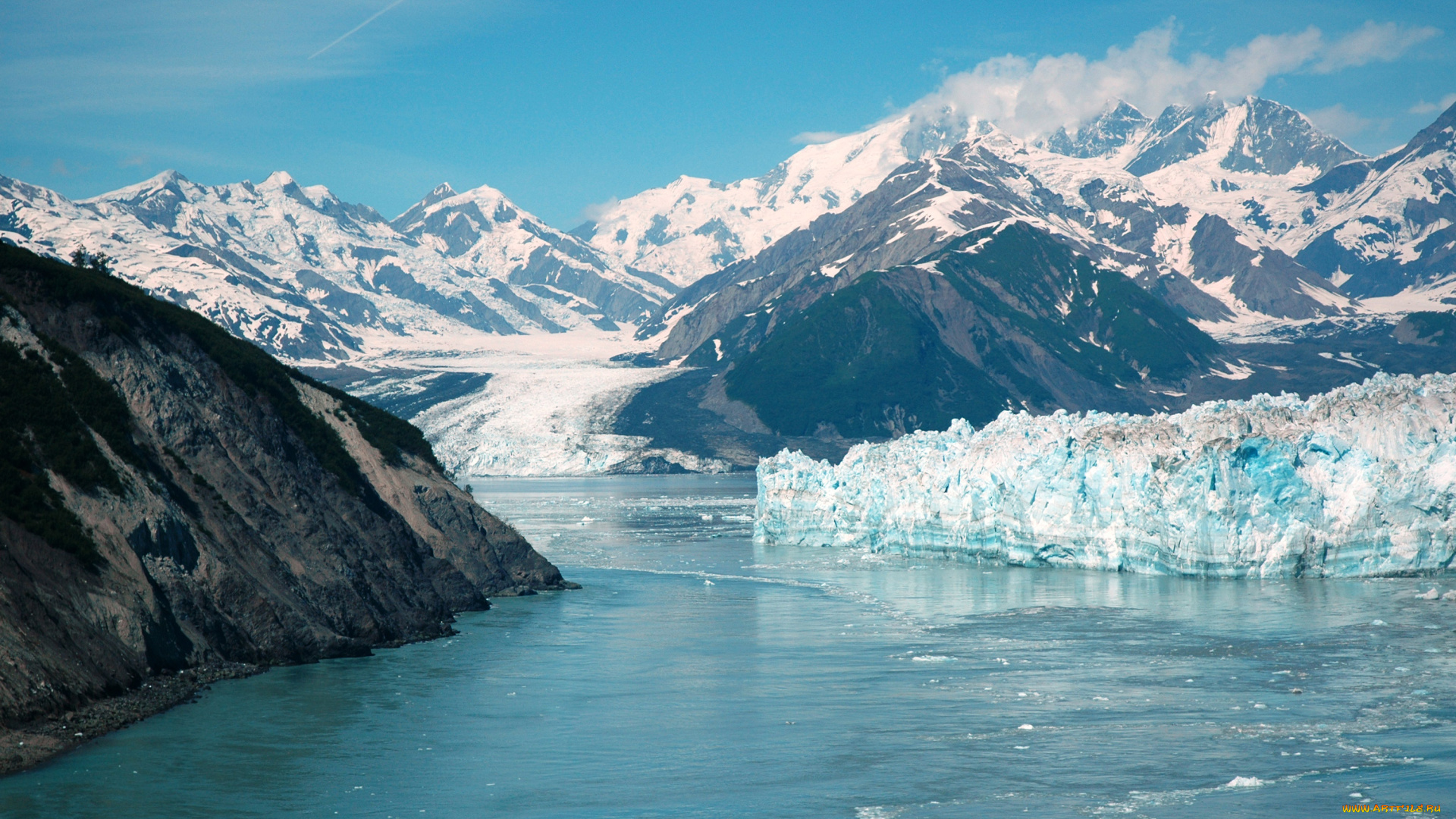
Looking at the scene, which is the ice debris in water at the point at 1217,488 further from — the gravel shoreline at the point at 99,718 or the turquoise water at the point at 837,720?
the gravel shoreline at the point at 99,718

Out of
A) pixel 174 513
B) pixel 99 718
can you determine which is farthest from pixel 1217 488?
pixel 99 718

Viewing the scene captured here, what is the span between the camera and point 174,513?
40625mm

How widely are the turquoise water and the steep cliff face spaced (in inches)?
81.7

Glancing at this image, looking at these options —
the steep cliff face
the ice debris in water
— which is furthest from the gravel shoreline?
the ice debris in water

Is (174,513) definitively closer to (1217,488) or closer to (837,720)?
(837,720)

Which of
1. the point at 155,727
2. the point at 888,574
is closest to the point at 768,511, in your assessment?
the point at 888,574

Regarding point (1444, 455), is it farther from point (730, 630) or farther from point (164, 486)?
point (164, 486)

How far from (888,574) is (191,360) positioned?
42.4 metres

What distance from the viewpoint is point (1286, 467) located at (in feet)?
211

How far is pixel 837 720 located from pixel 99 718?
1904 cm

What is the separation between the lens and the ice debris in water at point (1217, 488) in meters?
62.6

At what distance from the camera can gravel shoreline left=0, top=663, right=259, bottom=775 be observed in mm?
28891

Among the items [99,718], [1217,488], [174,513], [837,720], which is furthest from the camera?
[1217,488]

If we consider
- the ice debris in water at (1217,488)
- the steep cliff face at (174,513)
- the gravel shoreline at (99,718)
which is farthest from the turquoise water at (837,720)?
the ice debris in water at (1217,488)
